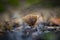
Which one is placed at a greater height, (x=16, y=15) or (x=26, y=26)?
(x=16, y=15)

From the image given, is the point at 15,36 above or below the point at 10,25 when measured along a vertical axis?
below

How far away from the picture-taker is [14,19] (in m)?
1.20

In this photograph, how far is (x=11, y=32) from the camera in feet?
3.89

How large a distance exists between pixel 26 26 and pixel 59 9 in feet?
1.20

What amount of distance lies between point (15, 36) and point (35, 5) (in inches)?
14.2

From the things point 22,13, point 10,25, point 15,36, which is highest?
point 22,13

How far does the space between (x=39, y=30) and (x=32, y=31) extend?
0.07m

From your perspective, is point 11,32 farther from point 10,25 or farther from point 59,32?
point 59,32

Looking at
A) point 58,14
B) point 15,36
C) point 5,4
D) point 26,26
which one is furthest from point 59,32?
point 5,4

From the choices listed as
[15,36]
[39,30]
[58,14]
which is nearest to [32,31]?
[39,30]

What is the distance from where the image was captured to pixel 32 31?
3.92ft

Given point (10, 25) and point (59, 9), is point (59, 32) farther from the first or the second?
A: point (10, 25)

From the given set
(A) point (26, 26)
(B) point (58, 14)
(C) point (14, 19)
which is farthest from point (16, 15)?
(B) point (58, 14)

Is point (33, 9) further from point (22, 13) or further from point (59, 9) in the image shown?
point (59, 9)
